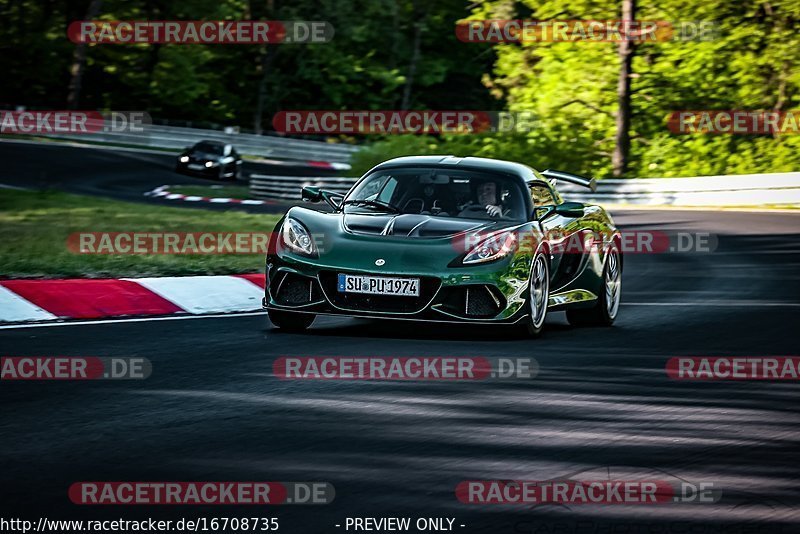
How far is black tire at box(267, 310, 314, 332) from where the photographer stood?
10.1m

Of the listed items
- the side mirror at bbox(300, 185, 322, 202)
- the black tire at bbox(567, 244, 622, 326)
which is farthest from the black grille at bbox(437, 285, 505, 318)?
the black tire at bbox(567, 244, 622, 326)

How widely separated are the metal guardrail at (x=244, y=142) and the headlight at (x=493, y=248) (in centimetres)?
4289

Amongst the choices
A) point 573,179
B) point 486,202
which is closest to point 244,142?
point 573,179

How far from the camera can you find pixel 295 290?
9773mm

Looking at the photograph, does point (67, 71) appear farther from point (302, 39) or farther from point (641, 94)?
point (641, 94)

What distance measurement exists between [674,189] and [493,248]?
81.1ft

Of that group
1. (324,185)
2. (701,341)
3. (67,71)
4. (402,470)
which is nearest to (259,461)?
(402,470)

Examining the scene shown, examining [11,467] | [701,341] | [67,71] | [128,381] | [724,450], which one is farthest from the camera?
[67,71]

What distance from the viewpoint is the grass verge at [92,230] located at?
1315cm

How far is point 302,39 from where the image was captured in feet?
207

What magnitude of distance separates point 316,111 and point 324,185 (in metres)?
33.1

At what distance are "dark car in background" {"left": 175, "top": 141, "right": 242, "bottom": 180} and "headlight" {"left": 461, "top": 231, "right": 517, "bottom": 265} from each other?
107 feet

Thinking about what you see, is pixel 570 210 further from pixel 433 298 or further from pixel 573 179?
pixel 433 298

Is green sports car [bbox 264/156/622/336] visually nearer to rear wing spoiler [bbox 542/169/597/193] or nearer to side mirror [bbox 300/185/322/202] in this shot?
side mirror [bbox 300/185/322/202]
